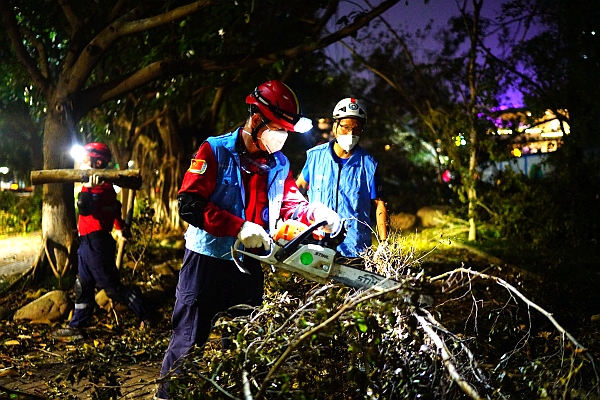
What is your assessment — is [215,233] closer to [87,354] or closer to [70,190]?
[87,354]

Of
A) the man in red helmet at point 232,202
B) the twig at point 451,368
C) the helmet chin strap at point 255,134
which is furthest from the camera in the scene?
the helmet chin strap at point 255,134

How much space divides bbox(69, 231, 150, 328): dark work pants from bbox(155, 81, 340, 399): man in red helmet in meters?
2.62

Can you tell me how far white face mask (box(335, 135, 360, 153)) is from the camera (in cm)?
514

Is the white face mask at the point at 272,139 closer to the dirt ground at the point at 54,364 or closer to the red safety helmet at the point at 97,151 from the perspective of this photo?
the dirt ground at the point at 54,364

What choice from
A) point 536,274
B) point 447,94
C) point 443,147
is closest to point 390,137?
point 447,94

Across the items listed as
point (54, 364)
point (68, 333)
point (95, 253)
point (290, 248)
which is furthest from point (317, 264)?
point (68, 333)

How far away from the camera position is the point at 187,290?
3646 mm

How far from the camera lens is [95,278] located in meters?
6.04

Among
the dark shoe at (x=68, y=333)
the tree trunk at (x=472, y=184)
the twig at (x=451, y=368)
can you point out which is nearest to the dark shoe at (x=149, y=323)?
the dark shoe at (x=68, y=333)

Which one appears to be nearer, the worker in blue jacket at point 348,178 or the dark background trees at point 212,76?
the worker in blue jacket at point 348,178

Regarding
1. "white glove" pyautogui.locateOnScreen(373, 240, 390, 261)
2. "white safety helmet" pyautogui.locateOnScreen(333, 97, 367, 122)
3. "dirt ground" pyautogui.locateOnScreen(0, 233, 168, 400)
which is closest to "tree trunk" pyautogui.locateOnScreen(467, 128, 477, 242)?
"white safety helmet" pyautogui.locateOnScreen(333, 97, 367, 122)

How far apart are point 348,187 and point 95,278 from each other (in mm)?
2908

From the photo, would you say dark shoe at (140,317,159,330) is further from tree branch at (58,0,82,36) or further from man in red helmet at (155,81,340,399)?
tree branch at (58,0,82,36)

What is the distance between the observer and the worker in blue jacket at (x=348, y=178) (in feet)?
16.4
